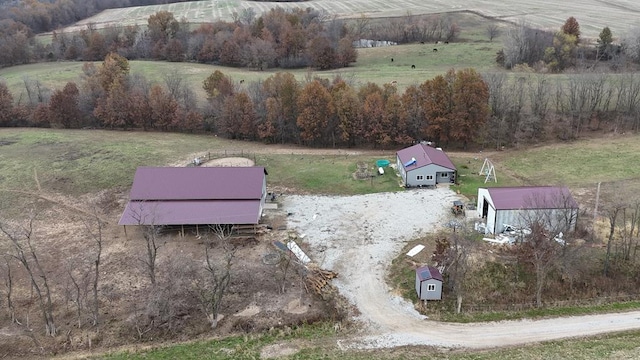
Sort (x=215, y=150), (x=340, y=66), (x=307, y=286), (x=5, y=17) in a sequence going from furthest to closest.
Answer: (x=5, y=17) → (x=340, y=66) → (x=215, y=150) → (x=307, y=286)

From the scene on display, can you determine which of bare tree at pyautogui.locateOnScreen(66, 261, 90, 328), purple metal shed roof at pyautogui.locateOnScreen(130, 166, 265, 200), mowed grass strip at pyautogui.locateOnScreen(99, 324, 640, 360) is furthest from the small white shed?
bare tree at pyautogui.locateOnScreen(66, 261, 90, 328)

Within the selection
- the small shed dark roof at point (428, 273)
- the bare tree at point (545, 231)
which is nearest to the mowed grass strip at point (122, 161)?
the bare tree at point (545, 231)

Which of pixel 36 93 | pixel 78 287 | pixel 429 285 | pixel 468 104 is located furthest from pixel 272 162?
pixel 36 93

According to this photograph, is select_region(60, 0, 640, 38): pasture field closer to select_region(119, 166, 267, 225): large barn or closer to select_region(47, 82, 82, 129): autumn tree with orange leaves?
select_region(47, 82, 82, 129): autumn tree with orange leaves

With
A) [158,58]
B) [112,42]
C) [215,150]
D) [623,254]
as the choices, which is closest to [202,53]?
[158,58]

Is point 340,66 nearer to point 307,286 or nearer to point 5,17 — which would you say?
point 307,286

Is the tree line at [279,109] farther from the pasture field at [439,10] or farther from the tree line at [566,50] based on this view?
the pasture field at [439,10]
